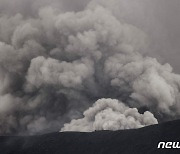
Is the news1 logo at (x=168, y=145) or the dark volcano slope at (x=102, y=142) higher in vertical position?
the dark volcano slope at (x=102, y=142)

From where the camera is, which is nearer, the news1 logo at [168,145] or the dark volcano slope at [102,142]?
the news1 logo at [168,145]

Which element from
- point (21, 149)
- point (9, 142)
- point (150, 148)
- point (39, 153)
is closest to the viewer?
point (150, 148)

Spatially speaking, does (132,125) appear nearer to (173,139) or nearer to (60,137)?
(60,137)

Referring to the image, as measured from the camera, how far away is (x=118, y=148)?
162 ft

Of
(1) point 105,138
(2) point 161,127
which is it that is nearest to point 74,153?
(1) point 105,138

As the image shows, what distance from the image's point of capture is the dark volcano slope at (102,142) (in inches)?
1900

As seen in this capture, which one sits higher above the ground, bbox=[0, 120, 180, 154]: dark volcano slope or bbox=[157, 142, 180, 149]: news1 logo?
bbox=[0, 120, 180, 154]: dark volcano slope

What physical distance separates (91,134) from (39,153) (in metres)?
8.36

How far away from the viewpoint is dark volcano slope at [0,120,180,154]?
48.2m

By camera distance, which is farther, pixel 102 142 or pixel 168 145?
pixel 102 142

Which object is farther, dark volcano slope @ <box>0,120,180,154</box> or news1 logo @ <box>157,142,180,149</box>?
dark volcano slope @ <box>0,120,180,154</box>

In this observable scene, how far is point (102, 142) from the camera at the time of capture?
5306cm

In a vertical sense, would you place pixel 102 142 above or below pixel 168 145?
above

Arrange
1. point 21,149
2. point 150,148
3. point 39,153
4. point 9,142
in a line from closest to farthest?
point 150,148 < point 39,153 < point 21,149 < point 9,142
